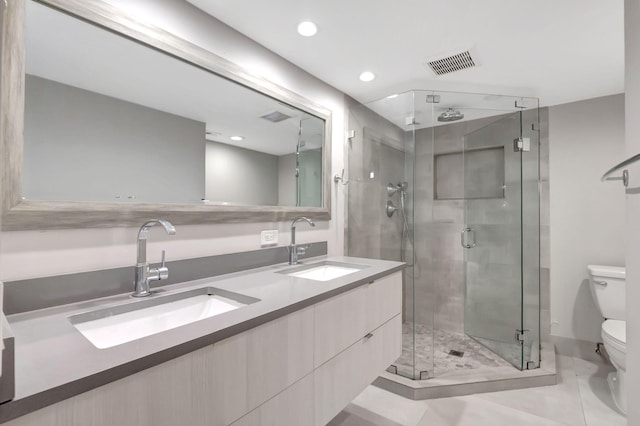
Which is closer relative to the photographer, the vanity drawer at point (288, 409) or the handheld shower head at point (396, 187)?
the vanity drawer at point (288, 409)

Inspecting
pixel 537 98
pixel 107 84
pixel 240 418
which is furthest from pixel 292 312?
pixel 537 98

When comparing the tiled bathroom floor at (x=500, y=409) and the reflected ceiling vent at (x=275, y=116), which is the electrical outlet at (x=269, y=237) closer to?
the reflected ceiling vent at (x=275, y=116)

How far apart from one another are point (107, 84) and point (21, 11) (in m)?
0.29

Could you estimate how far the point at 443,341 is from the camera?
2.91 metres

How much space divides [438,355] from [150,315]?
7.59 ft

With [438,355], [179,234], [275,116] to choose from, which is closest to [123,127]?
[179,234]

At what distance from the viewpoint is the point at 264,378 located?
3.21 feet

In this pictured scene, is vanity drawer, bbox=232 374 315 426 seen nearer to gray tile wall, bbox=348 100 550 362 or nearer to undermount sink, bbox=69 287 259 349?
undermount sink, bbox=69 287 259 349

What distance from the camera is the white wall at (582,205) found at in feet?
8.38

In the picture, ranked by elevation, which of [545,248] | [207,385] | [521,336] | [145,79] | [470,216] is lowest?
[521,336]

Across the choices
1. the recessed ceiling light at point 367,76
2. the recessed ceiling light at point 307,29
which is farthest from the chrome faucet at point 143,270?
the recessed ceiling light at point 367,76

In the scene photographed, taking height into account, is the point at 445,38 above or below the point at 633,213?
above

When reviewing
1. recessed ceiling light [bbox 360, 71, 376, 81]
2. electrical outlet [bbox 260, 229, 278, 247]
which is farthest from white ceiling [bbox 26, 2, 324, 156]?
recessed ceiling light [bbox 360, 71, 376, 81]

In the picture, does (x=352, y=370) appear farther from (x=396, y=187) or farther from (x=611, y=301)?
(x=611, y=301)
